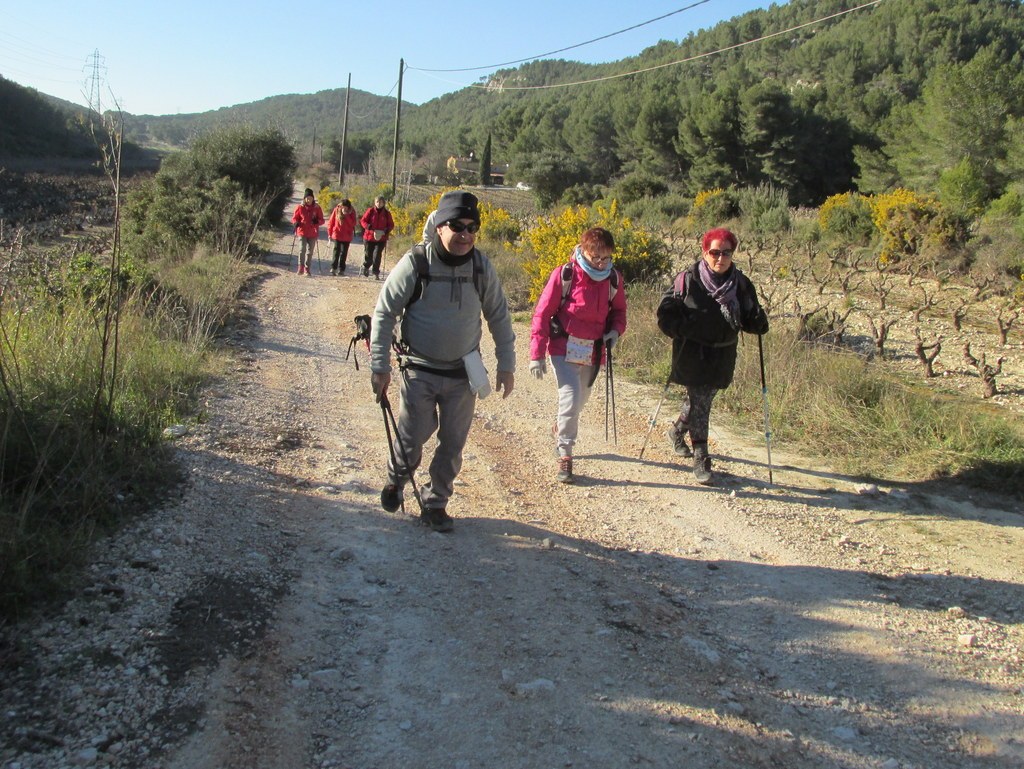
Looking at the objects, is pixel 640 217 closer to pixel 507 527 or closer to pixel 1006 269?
pixel 1006 269

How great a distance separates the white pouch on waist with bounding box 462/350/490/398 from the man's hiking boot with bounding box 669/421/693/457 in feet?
7.63

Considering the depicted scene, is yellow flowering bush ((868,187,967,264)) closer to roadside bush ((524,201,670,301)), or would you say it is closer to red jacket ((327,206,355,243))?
roadside bush ((524,201,670,301))

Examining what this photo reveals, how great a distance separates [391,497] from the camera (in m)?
4.93

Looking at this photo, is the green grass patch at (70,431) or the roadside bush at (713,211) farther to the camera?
the roadside bush at (713,211)

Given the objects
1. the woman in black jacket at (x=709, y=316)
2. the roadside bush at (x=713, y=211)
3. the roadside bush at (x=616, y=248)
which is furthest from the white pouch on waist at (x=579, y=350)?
the roadside bush at (x=713, y=211)

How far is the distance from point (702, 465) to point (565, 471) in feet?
3.34

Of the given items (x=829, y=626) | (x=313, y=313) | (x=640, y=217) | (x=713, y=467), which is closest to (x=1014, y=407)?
(x=713, y=467)

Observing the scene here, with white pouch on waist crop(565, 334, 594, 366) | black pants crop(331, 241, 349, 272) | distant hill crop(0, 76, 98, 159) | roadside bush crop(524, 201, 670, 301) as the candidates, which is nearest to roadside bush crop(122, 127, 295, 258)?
black pants crop(331, 241, 349, 272)

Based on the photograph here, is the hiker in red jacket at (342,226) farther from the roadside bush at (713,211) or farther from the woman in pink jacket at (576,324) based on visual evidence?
the roadside bush at (713,211)

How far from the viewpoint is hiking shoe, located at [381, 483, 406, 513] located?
493cm

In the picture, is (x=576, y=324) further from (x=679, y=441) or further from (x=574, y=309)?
(x=679, y=441)

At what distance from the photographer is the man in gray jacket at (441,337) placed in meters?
4.41

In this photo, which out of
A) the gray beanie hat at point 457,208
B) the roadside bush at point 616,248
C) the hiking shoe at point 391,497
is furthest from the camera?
the roadside bush at point 616,248

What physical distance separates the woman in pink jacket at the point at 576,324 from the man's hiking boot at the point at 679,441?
0.87 metres
